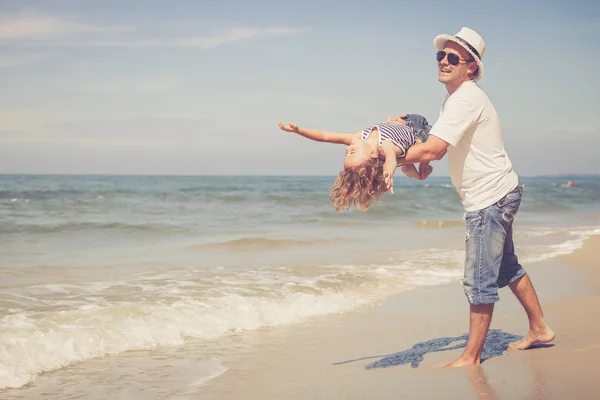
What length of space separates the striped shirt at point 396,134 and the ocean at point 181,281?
6.68ft

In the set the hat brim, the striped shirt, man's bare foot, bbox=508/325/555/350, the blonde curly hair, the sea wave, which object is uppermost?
the hat brim

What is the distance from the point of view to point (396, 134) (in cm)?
379

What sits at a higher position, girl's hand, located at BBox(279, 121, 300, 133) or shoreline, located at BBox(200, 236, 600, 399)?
girl's hand, located at BBox(279, 121, 300, 133)

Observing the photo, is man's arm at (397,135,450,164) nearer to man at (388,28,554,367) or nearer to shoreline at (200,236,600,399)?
man at (388,28,554,367)

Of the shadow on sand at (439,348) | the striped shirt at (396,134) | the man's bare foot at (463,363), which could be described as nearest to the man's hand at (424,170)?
the striped shirt at (396,134)

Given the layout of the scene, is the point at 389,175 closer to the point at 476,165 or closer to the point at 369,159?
the point at 369,159

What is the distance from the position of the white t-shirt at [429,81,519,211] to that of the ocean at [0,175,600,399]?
7.09 ft

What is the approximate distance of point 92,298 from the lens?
23.2 feet

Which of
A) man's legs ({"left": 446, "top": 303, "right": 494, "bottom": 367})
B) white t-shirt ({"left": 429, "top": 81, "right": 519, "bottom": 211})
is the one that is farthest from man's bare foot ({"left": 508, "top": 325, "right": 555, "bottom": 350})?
white t-shirt ({"left": 429, "top": 81, "right": 519, "bottom": 211})

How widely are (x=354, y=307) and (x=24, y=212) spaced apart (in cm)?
1594

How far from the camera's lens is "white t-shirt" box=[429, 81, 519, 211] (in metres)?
3.80

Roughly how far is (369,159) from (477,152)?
67 centimetres

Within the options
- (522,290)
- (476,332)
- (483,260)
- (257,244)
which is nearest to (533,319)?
(522,290)

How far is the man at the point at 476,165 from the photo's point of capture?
3814 mm
